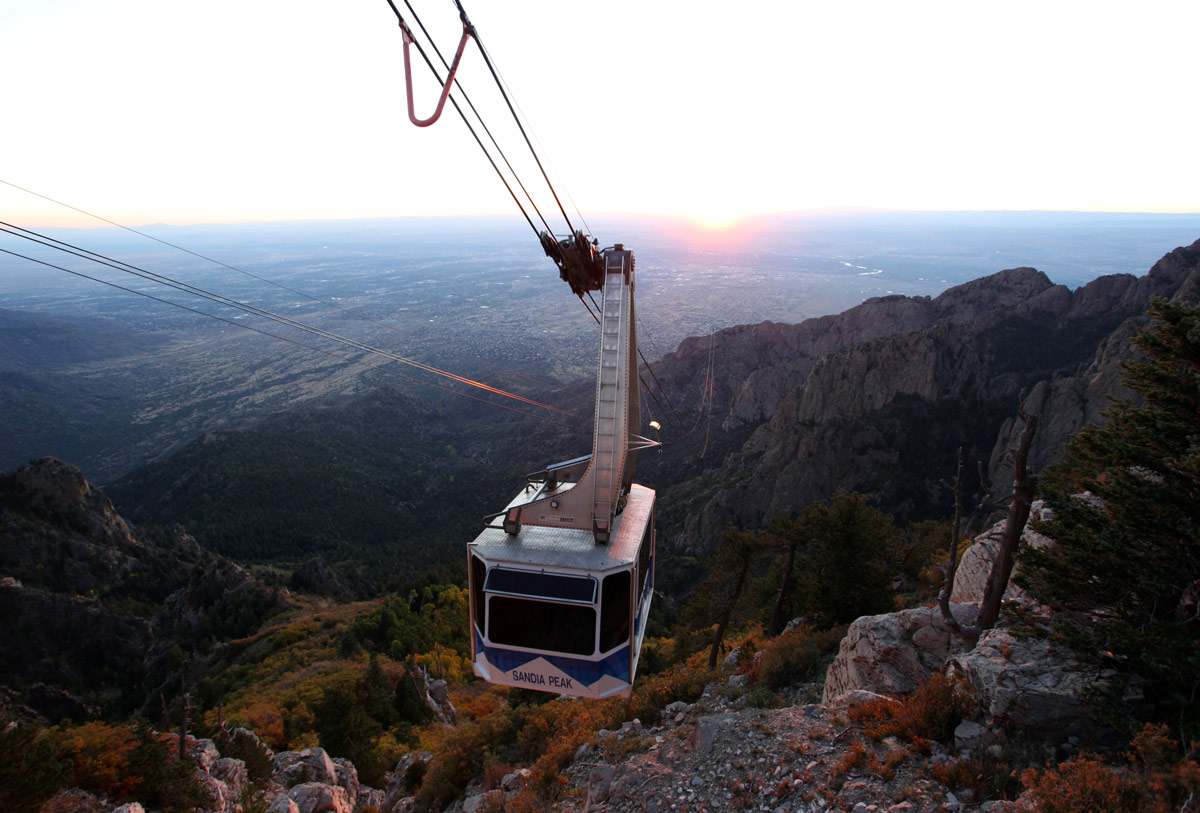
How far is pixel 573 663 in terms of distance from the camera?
8.90 m

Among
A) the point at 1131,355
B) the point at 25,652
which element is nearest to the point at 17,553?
the point at 25,652

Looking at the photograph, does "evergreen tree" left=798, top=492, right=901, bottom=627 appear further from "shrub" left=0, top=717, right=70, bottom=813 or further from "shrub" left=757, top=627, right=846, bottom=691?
"shrub" left=0, top=717, right=70, bottom=813

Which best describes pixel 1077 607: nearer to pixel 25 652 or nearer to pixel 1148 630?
pixel 1148 630

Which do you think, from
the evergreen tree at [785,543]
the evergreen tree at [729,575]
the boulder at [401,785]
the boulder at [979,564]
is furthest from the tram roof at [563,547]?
the boulder at [401,785]

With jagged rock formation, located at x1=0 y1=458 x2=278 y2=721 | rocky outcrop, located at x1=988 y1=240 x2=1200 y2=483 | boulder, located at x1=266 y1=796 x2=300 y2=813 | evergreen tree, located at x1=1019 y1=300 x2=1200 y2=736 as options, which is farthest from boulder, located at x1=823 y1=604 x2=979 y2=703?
jagged rock formation, located at x1=0 y1=458 x2=278 y2=721

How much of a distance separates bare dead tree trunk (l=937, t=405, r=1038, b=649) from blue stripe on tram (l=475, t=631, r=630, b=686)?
5462mm

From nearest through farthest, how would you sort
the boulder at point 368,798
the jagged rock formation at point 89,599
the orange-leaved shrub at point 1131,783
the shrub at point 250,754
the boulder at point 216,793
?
the orange-leaved shrub at point 1131,783
the boulder at point 216,793
the shrub at point 250,754
the boulder at point 368,798
the jagged rock formation at point 89,599

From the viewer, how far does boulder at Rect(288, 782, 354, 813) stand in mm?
12852

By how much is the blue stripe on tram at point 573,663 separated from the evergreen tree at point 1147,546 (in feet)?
20.4

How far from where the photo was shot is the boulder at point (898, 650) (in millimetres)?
9633

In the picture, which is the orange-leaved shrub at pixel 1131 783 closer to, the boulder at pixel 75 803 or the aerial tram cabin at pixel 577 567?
the aerial tram cabin at pixel 577 567

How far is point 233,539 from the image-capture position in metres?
57.8

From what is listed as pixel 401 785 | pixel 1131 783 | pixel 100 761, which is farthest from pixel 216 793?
pixel 1131 783

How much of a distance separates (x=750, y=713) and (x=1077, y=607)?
202 inches
